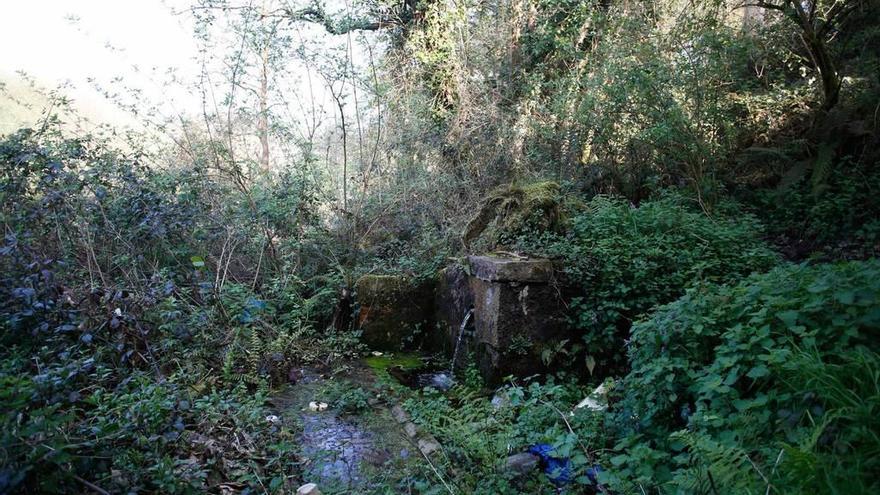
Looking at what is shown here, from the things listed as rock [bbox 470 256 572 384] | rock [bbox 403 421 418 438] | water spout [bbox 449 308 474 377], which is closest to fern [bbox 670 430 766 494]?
rock [bbox 403 421 418 438]

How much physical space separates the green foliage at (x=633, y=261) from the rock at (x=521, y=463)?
177 centimetres

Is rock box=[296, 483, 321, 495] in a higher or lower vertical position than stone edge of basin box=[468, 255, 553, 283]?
lower

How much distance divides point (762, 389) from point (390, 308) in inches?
187

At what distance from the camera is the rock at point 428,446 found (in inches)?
135

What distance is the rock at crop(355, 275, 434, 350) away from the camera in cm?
653

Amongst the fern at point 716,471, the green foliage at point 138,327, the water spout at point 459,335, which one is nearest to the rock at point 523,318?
the water spout at point 459,335

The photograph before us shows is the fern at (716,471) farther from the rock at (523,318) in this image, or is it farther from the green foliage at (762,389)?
the rock at (523,318)

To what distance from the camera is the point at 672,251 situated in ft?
15.8

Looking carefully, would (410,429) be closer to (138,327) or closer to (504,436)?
(504,436)

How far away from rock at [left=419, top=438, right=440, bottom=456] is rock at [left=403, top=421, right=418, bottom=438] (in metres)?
0.15

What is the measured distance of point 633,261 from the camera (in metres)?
4.73

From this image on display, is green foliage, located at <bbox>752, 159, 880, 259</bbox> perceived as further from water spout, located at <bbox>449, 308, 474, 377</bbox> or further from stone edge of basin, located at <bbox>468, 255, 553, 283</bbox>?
water spout, located at <bbox>449, 308, 474, 377</bbox>

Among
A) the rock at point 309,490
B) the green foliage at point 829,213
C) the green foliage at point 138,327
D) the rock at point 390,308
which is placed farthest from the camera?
the rock at point 390,308

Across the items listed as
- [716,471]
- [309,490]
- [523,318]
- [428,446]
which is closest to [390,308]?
[523,318]
